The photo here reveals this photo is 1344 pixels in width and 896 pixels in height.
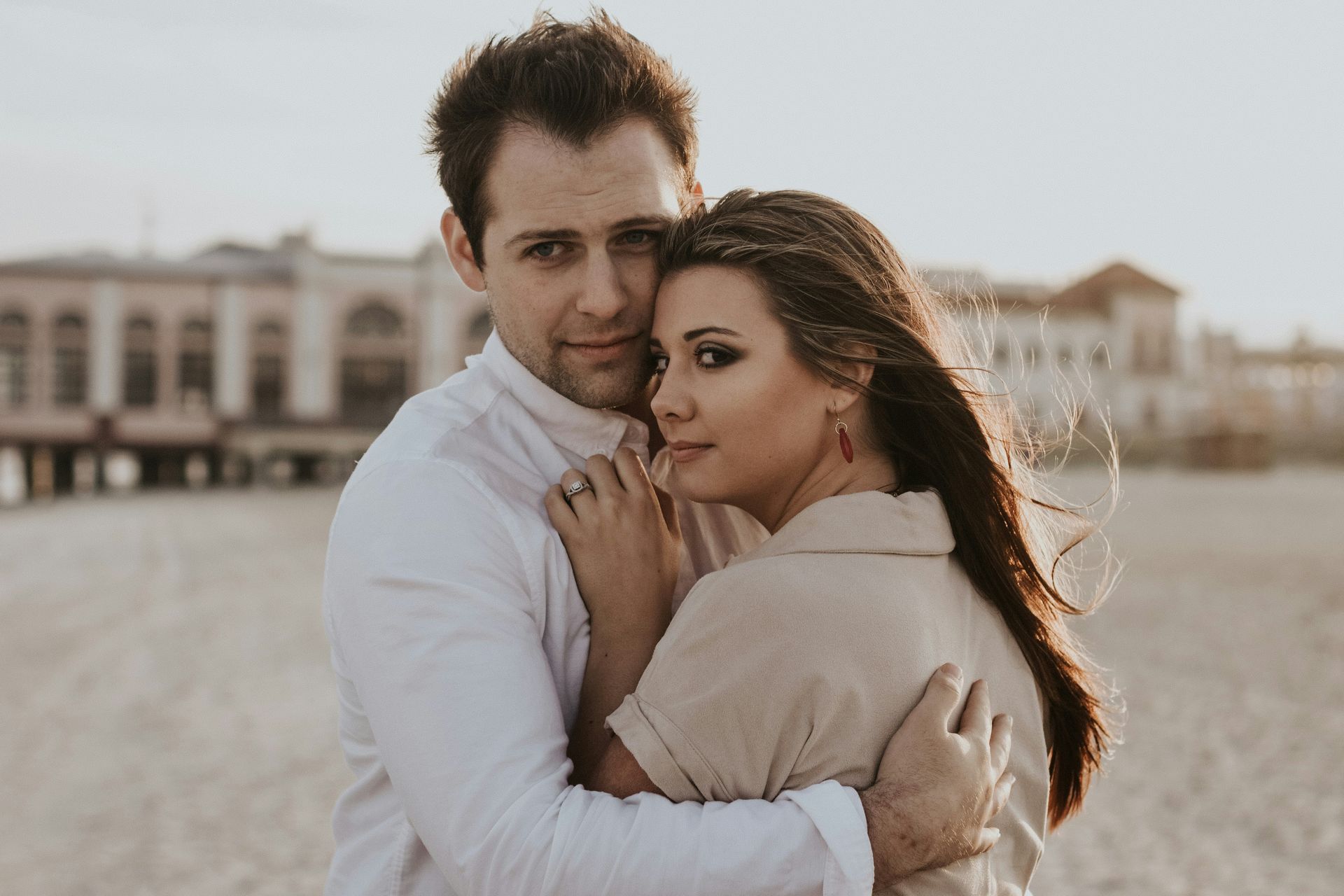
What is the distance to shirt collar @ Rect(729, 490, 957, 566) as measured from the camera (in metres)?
1.84

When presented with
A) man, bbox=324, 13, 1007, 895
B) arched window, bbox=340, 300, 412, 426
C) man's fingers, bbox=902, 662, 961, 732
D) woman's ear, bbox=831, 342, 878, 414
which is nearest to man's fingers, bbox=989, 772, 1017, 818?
man, bbox=324, 13, 1007, 895

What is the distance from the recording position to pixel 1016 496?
7.20ft

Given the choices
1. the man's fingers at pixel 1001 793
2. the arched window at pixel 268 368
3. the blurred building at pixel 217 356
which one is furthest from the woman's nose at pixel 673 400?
the arched window at pixel 268 368

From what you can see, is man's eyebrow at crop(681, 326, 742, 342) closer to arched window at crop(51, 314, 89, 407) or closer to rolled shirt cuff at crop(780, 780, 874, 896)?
rolled shirt cuff at crop(780, 780, 874, 896)

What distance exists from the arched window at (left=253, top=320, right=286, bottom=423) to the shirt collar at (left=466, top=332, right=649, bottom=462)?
157ft

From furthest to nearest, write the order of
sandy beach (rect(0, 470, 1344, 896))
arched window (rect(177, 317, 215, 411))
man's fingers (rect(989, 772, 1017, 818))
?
arched window (rect(177, 317, 215, 411)) → sandy beach (rect(0, 470, 1344, 896)) → man's fingers (rect(989, 772, 1017, 818))

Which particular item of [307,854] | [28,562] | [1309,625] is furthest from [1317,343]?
[307,854]

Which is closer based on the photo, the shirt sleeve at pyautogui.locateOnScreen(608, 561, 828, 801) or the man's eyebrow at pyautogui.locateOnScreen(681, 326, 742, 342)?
the shirt sleeve at pyautogui.locateOnScreen(608, 561, 828, 801)

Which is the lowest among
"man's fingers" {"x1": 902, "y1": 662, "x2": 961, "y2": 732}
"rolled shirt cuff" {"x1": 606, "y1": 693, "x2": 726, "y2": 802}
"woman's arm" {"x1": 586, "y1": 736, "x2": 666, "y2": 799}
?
"woman's arm" {"x1": 586, "y1": 736, "x2": 666, "y2": 799}

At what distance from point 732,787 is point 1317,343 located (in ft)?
211

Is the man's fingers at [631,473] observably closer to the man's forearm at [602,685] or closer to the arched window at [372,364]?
the man's forearm at [602,685]

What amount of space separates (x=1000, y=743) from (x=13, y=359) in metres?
52.4

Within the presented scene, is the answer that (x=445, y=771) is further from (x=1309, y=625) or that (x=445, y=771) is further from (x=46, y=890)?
(x=1309, y=625)

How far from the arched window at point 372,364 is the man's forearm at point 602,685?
46929 millimetres
